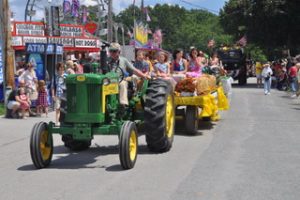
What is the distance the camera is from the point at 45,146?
346 inches

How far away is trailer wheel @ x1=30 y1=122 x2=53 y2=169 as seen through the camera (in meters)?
8.38

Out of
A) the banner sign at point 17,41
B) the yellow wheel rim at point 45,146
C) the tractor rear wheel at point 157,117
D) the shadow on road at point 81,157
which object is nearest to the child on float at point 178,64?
the tractor rear wheel at point 157,117

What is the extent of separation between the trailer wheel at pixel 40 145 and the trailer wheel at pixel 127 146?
123 cm

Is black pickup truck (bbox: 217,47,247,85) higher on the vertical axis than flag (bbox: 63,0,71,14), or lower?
lower

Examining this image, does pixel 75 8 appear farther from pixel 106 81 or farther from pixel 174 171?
pixel 174 171

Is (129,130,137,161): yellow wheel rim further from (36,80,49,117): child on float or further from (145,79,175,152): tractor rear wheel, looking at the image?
(36,80,49,117): child on float

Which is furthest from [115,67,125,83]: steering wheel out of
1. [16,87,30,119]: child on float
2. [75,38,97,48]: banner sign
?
[75,38,97,48]: banner sign

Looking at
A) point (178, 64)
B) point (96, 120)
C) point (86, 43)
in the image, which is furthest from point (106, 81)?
point (86, 43)

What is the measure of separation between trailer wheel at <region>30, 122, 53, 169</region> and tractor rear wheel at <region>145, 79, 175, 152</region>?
5.50 ft

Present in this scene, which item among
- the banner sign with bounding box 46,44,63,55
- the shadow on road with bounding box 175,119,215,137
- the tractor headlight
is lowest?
the shadow on road with bounding box 175,119,215,137

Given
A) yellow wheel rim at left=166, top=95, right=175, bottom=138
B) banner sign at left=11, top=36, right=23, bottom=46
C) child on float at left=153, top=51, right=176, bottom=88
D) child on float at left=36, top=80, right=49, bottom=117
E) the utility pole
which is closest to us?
yellow wheel rim at left=166, top=95, right=175, bottom=138

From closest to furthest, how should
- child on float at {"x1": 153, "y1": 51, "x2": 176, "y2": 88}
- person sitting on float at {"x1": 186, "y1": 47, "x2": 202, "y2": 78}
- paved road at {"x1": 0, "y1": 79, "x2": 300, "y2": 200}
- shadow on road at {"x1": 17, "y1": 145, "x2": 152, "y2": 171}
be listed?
paved road at {"x1": 0, "y1": 79, "x2": 300, "y2": 200} < shadow on road at {"x1": 17, "y1": 145, "x2": 152, "y2": 171} < child on float at {"x1": 153, "y1": 51, "x2": 176, "y2": 88} < person sitting on float at {"x1": 186, "y1": 47, "x2": 202, "y2": 78}

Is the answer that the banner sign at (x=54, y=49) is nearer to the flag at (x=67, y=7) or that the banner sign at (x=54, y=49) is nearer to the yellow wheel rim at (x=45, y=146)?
the yellow wheel rim at (x=45, y=146)

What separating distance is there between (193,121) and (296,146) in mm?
2391
